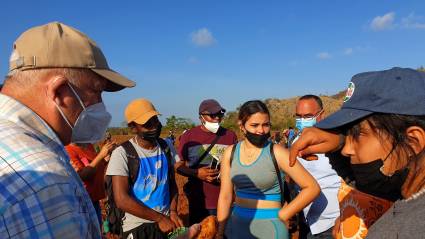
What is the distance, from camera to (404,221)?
1474mm

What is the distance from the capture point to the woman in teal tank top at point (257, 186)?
317 centimetres

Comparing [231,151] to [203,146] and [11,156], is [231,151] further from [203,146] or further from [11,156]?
[11,156]

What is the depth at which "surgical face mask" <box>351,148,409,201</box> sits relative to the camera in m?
1.51

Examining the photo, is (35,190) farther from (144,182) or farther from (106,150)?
(106,150)

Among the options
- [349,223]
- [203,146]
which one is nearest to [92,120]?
[349,223]

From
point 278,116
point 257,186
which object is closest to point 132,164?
point 257,186

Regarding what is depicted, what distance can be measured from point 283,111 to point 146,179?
38.6 metres

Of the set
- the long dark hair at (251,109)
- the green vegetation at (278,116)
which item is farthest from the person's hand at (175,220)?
the green vegetation at (278,116)

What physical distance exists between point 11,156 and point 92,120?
2.25 ft

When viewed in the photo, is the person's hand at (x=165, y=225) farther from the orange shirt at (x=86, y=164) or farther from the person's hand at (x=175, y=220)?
the orange shirt at (x=86, y=164)

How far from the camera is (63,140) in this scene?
171 centimetres

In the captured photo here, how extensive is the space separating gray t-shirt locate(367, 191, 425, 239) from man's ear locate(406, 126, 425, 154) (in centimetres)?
20

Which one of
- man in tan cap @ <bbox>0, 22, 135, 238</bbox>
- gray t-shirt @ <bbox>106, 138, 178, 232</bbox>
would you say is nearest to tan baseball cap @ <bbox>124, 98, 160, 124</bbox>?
gray t-shirt @ <bbox>106, 138, 178, 232</bbox>

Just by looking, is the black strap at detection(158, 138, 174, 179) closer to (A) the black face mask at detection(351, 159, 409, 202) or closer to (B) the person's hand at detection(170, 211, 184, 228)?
(B) the person's hand at detection(170, 211, 184, 228)
